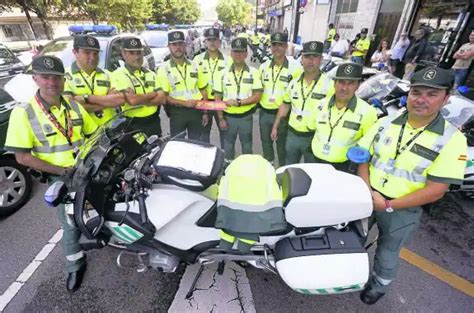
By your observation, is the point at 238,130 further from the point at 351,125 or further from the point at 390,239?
the point at 390,239

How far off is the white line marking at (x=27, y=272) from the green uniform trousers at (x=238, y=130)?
2374 millimetres

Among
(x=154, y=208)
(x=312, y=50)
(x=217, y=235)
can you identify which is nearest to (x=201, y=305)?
(x=217, y=235)

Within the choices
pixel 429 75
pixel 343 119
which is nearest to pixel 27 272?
pixel 343 119

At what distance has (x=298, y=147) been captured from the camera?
3.30m

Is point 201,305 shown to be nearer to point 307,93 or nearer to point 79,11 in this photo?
point 307,93

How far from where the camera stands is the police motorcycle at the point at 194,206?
1611 millimetres

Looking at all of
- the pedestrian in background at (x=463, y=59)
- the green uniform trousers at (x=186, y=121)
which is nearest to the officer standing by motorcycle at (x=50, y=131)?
the green uniform trousers at (x=186, y=121)

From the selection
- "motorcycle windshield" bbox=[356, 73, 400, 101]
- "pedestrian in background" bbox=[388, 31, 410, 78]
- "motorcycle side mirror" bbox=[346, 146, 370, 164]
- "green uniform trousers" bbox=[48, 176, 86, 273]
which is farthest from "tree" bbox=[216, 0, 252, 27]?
"motorcycle side mirror" bbox=[346, 146, 370, 164]

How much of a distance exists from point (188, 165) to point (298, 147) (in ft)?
6.30

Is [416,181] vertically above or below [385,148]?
below

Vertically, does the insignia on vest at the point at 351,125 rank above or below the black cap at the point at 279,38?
below

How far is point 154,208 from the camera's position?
1.75m

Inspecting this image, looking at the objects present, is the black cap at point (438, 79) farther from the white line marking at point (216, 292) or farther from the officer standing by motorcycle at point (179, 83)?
the officer standing by motorcycle at point (179, 83)

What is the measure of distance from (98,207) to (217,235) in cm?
84
